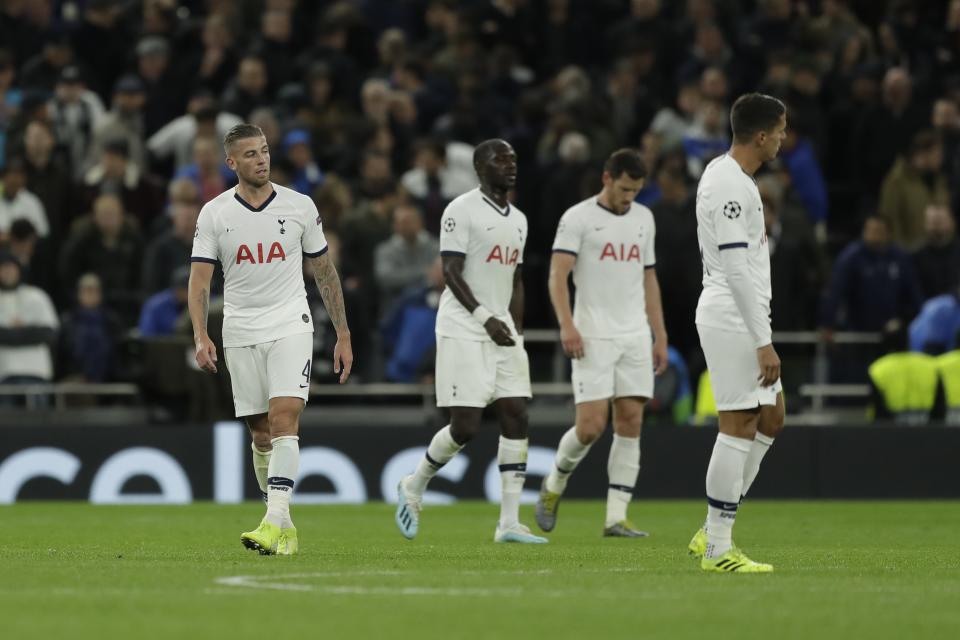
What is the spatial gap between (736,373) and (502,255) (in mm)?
3201

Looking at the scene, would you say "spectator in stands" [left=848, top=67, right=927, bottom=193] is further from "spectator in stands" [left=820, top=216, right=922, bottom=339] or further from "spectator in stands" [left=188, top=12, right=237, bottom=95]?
"spectator in stands" [left=188, top=12, right=237, bottom=95]

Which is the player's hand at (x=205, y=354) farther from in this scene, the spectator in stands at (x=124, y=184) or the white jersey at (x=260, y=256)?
the spectator in stands at (x=124, y=184)

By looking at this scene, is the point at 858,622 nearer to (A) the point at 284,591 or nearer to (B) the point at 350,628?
(B) the point at 350,628

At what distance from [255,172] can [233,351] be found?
1.05 meters

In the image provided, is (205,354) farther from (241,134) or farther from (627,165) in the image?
(627,165)

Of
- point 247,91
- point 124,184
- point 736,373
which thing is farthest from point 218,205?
point 247,91

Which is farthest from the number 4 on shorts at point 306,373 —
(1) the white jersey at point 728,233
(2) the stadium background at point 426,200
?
(2) the stadium background at point 426,200

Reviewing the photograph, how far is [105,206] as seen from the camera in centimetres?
1888

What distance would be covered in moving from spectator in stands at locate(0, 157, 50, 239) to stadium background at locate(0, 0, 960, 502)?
4 cm

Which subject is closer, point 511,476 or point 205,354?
point 205,354

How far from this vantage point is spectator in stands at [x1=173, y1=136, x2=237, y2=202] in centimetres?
1928

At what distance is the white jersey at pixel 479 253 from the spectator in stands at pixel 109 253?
24.1 ft

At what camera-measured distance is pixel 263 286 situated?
10859 mm

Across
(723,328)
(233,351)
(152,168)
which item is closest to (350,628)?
(723,328)
